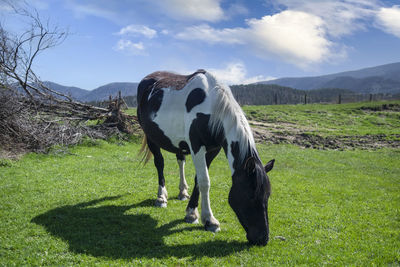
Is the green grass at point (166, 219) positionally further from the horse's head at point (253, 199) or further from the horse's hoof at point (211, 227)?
the horse's head at point (253, 199)

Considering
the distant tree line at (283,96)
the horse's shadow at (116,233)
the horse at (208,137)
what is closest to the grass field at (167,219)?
the horse's shadow at (116,233)

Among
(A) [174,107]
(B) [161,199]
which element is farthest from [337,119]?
(A) [174,107]

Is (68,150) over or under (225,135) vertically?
under

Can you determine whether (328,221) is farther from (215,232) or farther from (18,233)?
(18,233)

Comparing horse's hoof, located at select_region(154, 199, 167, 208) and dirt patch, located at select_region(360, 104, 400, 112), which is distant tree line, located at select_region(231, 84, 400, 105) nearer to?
dirt patch, located at select_region(360, 104, 400, 112)

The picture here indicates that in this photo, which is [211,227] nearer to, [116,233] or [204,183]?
[204,183]

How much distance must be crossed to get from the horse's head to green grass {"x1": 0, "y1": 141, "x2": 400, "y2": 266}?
27 centimetres

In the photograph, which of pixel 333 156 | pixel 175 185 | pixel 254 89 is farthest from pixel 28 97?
pixel 254 89

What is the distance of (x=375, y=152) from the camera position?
51.8 ft

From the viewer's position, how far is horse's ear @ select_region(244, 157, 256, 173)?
4086 mm

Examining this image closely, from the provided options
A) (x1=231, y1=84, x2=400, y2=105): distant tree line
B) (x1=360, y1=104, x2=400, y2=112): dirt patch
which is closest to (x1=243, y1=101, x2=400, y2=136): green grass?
(x1=360, y1=104, x2=400, y2=112): dirt patch

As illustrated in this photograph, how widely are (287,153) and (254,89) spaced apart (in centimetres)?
10020

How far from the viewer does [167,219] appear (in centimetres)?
555

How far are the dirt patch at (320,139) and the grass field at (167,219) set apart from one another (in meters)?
7.09
